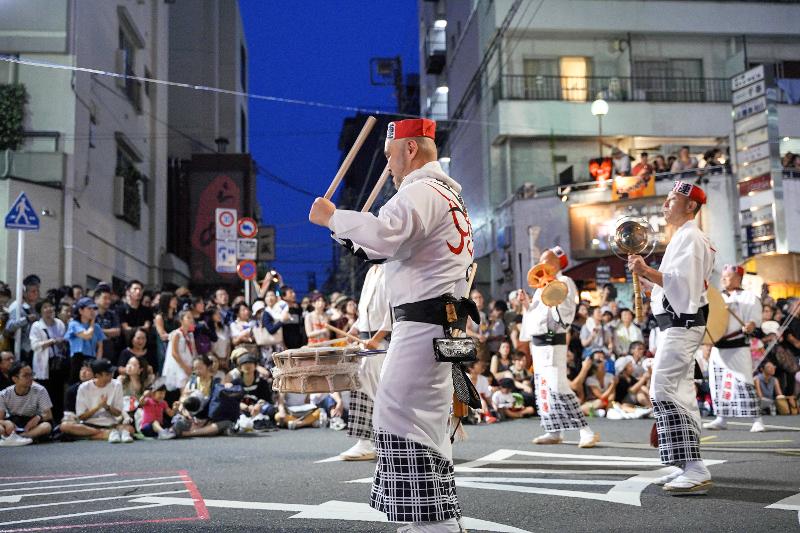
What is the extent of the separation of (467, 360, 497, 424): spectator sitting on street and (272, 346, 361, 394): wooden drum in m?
7.57

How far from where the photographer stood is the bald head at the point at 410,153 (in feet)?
13.2

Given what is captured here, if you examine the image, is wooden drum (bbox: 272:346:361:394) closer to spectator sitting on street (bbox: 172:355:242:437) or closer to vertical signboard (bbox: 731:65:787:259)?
spectator sitting on street (bbox: 172:355:242:437)

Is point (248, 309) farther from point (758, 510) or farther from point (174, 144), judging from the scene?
point (174, 144)

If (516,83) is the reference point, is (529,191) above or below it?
below

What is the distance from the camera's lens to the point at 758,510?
4676 millimetres

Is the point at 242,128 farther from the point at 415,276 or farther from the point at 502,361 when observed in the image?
the point at 415,276

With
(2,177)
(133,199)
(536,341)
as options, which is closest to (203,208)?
(133,199)

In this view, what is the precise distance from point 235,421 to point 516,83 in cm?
1729

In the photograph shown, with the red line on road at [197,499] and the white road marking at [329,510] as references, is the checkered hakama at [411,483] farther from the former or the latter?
the red line on road at [197,499]

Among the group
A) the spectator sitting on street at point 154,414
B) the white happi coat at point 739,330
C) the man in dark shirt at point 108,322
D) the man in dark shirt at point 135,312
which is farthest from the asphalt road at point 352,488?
the man in dark shirt at point 135,312

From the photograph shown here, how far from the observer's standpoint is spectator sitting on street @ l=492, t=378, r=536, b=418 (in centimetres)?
1280

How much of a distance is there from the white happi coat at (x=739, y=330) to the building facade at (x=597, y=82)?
12852 millimetres

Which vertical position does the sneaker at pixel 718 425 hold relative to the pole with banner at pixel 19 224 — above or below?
below

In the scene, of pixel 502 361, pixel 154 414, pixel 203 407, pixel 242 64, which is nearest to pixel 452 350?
pixel 154 414
